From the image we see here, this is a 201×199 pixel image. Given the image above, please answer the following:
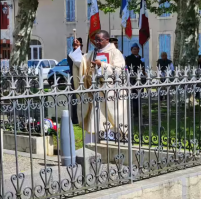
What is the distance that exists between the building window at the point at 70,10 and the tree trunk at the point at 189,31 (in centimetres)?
2320

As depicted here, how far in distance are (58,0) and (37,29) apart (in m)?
2.61

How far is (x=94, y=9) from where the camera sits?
447 inches

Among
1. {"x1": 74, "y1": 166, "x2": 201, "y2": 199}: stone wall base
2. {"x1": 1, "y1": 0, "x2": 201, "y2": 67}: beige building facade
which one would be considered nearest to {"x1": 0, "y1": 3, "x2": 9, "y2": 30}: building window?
{"x1": 74, "y1": 166, "x2": 201, "y2": 199}: stone wall base

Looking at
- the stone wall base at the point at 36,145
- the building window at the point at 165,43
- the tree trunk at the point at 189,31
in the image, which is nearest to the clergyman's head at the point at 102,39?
the stone wall base at the point at 36,145

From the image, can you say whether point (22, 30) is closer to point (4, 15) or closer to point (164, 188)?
point (164, 188)

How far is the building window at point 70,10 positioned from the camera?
37562mm

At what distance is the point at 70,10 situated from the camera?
1484 inches

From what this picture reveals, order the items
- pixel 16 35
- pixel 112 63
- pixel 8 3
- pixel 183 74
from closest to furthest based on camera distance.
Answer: pixel 8 3, pixel 183 74, pixel 112 63, pixel 16 35

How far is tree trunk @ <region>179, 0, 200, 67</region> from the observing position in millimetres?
14930

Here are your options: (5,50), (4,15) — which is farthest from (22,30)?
(4,15)

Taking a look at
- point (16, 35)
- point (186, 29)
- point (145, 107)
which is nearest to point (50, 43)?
point (16, 35)

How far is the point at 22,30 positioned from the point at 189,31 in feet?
18.1

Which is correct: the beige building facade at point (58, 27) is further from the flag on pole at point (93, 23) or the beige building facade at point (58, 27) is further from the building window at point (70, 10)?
the flag on pole at point (93, 23)

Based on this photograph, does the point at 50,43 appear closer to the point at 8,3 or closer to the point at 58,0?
the point at 58,0
